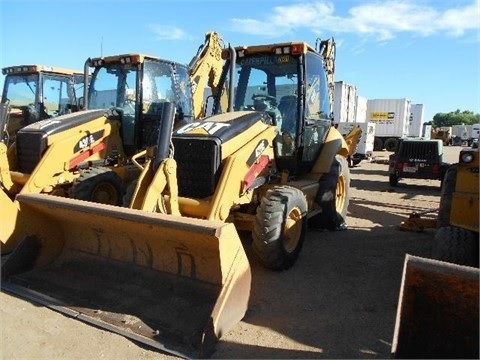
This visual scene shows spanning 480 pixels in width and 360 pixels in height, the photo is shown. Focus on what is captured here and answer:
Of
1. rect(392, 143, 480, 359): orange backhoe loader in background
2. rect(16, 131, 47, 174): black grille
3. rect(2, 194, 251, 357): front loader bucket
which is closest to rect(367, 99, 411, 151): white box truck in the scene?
rect(16, 131, 47, 174): black grille

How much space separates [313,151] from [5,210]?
406cm

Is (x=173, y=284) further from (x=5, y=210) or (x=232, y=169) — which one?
(x=5, y=210)

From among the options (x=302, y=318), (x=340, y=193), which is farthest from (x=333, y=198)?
(x=302, y=318)

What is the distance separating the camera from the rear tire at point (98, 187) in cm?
611

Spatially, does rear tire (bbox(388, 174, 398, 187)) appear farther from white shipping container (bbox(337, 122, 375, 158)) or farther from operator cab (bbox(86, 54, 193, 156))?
operator cab (bbox(86, 54, 193, 156))

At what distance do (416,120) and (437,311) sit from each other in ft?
89.3

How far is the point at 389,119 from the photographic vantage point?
1030 inches

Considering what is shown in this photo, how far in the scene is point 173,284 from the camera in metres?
3.79

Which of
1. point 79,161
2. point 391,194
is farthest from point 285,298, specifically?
point 391,194

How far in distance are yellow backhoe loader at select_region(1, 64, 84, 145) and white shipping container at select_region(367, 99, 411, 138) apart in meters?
20.1

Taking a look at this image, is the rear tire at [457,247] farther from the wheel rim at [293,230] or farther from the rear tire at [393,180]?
the rear tire at [393,180]

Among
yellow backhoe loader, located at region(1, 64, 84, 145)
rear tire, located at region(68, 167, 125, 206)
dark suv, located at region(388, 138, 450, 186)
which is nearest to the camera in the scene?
rear tire, located at region(68, 167, 125, 206)

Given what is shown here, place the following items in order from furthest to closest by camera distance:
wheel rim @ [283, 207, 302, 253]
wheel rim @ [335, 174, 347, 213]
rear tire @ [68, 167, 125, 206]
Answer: wheel rim @ [335, 174, 347, 213]
rear tire @ [68, 167, 125, 206]
wheel rim @ [283, 207, 302, 253]

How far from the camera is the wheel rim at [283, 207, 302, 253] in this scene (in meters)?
4.90
